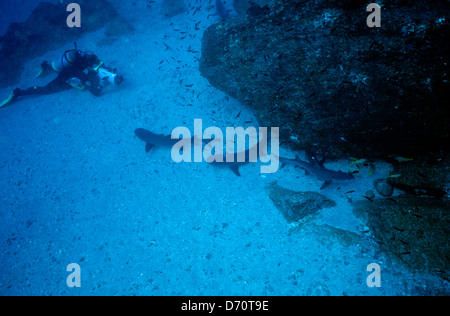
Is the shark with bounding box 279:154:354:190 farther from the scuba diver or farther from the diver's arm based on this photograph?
the diver's arm

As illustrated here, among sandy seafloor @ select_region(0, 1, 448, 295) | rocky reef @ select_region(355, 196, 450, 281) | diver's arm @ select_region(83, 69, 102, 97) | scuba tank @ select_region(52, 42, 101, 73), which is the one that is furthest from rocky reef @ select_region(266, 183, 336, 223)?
scuba tank @ select_region(52, 42, 101, 73)

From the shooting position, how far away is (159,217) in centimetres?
533

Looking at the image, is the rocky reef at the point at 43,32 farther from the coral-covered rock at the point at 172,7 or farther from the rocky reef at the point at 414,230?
the rocky reef at the point at 414,230

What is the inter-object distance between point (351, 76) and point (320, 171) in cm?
223

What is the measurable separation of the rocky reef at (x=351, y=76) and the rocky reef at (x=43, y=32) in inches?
516

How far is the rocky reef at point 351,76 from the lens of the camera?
3869 millimetres

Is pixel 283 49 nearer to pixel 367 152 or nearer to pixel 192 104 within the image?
pixel 367 152

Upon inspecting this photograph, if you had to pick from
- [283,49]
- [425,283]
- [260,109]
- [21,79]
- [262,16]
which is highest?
[262,16]

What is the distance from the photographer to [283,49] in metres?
5.05

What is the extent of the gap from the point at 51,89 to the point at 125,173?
8656 millimetres

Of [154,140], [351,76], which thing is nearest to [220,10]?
[154,140]

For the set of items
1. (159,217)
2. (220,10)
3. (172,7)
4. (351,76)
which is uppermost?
(172,7)

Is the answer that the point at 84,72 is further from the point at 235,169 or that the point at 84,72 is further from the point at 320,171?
the point at 320,171
